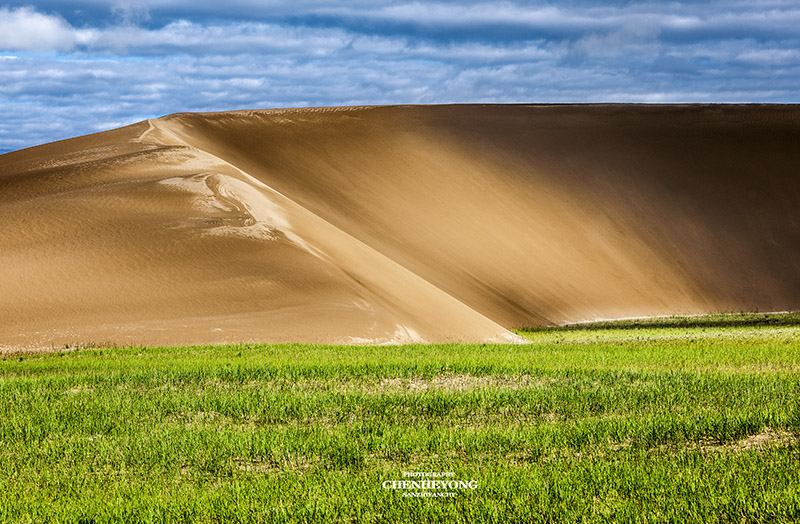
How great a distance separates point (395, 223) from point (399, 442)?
4384 centimetres

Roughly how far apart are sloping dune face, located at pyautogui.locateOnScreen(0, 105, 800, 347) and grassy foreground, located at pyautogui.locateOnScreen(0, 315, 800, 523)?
11.4 m

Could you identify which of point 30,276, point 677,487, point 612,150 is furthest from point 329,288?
point 612,150

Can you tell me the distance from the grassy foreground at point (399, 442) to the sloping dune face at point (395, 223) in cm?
1138

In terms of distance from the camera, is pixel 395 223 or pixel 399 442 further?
pixel 395 223

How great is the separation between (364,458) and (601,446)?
103 inches

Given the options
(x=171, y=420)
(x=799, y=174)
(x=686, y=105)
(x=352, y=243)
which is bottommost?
(x=171, y=420)

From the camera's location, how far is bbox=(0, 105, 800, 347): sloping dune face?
29.2 meters

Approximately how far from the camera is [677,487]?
8.02 m

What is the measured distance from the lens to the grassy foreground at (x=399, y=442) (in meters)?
7.69

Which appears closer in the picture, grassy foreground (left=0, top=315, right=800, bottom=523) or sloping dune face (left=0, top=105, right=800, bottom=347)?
grassy foreground (left=0, top=315, right=800, bottom=523)

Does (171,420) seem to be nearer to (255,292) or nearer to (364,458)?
Result: (364,458)

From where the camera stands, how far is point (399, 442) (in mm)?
10102

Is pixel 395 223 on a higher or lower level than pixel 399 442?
higher

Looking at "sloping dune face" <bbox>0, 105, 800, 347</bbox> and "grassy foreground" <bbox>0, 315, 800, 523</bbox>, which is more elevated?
"sloping dune face" <bbox>0, 105, 800, 347</bbox>
